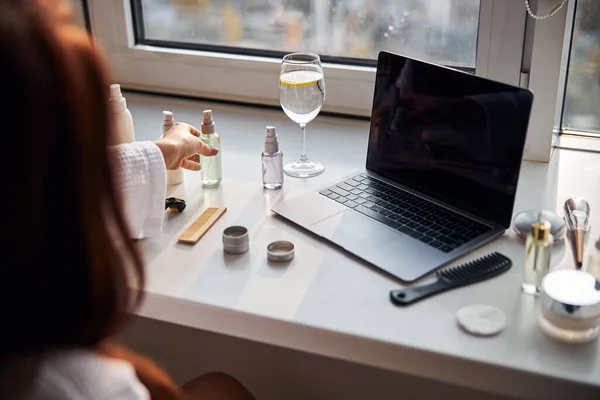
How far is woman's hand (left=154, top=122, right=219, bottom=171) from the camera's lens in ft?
3.67

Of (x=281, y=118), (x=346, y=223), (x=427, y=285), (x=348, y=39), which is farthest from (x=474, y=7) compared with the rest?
(x=427, y=285)

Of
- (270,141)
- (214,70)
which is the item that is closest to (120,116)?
(270,141)

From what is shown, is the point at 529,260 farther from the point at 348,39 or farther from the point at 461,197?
the point at 348,39

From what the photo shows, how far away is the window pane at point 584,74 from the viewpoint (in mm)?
1250

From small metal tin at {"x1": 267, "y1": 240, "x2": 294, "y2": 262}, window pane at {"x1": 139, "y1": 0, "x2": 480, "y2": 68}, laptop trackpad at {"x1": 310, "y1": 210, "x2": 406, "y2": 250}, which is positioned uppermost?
window pane at {"x1": 139, "y1": 0, "x2": 480, "y2": 68}

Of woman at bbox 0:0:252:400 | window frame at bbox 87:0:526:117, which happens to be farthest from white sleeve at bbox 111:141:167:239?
window frame at bbox 87:0:526:117

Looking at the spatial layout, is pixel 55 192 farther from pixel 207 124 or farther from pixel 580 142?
pixel 580 142

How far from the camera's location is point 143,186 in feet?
3.38

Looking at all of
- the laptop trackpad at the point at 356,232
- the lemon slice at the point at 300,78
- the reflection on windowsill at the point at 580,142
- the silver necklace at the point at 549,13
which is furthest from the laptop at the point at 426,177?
the reflection on windowsill at the point at 580,142

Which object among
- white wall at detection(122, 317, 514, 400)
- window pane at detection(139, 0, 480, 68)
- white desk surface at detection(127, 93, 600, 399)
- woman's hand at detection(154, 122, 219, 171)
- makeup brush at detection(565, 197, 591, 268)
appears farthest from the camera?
window pane at detection(139, 0, 480, 68)

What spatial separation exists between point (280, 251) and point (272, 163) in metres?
0.21

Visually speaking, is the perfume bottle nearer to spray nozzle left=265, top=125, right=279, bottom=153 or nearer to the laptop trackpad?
the laptop trackpad

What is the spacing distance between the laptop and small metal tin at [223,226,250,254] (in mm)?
97

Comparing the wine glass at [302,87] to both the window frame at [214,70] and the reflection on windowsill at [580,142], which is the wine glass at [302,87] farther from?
the reflection on windowsill at [580,142]
